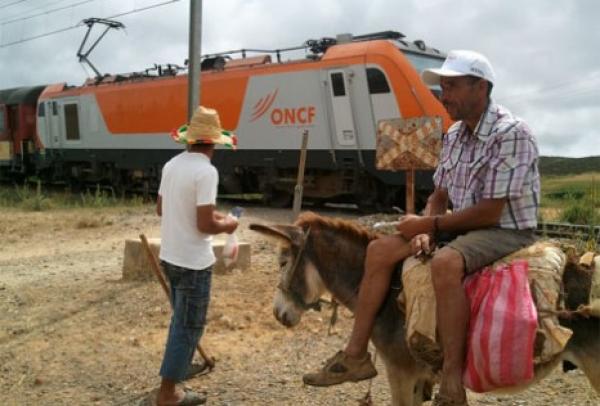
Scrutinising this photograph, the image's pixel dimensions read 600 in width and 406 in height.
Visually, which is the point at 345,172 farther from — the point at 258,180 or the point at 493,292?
the point at 493,292

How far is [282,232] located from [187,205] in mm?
886

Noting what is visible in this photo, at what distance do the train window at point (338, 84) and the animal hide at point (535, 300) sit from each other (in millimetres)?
10662

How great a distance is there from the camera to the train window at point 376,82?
42.7 ft

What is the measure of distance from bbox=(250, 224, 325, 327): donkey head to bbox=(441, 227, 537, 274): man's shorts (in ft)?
2.68

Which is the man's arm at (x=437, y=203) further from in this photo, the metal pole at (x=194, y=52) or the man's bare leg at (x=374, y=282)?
the metal pole at (x=194, y=52)

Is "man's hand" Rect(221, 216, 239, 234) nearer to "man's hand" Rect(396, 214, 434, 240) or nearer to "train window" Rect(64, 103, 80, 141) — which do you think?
"man's hand" Rect(396, 214, 434, 240)

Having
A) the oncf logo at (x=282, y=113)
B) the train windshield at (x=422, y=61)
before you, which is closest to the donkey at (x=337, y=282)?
the train windshield at (x=422, y=61)

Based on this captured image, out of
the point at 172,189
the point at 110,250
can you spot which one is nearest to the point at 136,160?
the point at 110,250

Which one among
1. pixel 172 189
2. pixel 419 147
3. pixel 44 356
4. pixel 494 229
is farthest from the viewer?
pixel 419 147

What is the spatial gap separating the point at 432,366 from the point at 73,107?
66.3 ft

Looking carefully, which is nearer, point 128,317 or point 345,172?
point 128,317

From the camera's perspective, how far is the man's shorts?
3.01 meters

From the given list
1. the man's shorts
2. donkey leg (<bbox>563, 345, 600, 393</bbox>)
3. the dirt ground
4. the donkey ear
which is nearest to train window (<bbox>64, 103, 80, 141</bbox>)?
the dirt ground

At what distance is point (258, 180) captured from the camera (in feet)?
54.3
